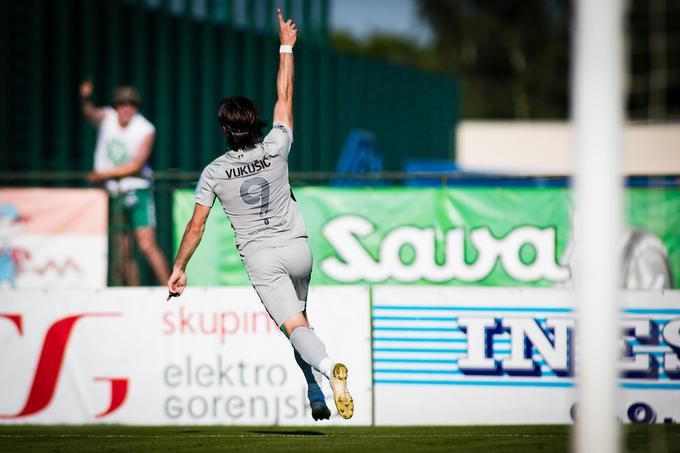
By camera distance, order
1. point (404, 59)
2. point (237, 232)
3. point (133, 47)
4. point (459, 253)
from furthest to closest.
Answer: point (404, 59) < point (133, 47) < point (459, 253) < point (237, 232)

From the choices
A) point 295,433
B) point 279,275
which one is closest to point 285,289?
point 279,275

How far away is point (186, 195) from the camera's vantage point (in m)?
13.2

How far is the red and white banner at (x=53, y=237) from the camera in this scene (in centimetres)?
1325

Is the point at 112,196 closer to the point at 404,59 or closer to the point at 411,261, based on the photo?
the point at 411,261

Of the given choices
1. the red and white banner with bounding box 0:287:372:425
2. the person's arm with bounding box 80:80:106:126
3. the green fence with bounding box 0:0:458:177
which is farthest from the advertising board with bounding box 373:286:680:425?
the green fence with bounding box 0:0:458:177

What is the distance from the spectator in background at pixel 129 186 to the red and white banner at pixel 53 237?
1.21 ft

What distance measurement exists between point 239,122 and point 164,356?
3.12m

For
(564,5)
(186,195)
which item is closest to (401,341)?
(186,195)

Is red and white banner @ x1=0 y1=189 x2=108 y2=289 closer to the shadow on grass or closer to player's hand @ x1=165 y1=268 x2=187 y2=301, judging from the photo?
the shadow on grass

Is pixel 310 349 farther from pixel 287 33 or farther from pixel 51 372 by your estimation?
pixel 51 372

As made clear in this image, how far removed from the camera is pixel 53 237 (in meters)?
13.4

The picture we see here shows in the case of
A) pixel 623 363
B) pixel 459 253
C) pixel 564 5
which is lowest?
pixel 623 363

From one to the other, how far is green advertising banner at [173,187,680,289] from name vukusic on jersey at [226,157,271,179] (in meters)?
4.99

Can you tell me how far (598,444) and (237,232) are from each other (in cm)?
374
